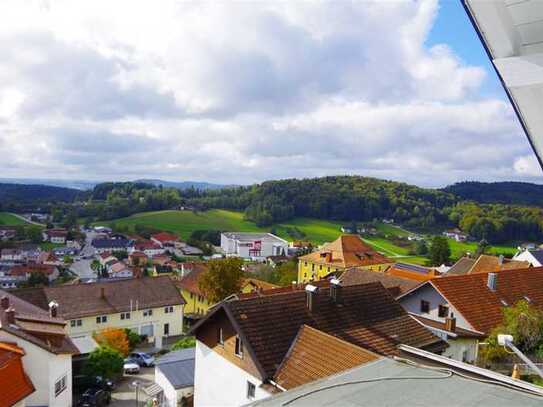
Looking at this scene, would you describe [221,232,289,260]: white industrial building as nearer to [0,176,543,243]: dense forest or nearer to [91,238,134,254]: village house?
[0,176,543,243]: dense forest

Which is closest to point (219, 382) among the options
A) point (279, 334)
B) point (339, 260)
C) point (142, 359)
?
point (279, 334)

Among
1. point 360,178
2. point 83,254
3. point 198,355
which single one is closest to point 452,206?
point 360,178

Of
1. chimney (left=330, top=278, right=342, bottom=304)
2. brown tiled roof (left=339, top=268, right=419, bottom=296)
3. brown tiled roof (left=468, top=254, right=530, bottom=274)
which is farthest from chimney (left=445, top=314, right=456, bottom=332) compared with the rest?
brown tiled roof (left=468, top=254, right=530, bottom=274)

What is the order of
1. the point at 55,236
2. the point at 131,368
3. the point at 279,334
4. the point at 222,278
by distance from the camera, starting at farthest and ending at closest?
the point at 55,236, the point at 222,278, the point at 131,368, the point at 279,334

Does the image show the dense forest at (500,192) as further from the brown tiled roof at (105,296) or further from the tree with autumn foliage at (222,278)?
the brown tiled roof at (105,296)

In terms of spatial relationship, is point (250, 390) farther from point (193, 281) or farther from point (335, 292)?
point (193, 281)

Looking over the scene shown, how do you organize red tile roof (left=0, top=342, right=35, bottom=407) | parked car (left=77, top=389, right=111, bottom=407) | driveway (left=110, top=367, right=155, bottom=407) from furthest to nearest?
driveway (left=110, top=367, right=155, bottom=407), parked car (left=77, top=389, right=111, bottom=407), red tile roof (left=0, top=342, right=35, bottom=407)
